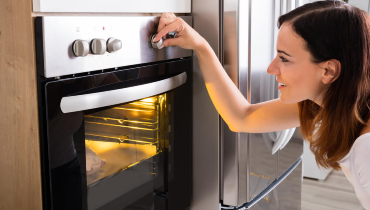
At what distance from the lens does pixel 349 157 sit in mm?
1023

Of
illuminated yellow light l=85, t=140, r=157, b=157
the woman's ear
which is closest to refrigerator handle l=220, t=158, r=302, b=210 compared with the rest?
illuminated yellow light l=85, t=140, r=157, b=157

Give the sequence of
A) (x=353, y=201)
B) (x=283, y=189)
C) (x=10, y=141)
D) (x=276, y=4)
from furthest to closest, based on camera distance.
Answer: (x=353, y=201)
(x=283, y=189)
(x=276, y=4)
(x=10, y=141)

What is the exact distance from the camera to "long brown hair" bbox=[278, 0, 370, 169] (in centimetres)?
93

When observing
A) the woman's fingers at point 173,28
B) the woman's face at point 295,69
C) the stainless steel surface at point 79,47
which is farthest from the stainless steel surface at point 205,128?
the stainless steel surface at point 79,47

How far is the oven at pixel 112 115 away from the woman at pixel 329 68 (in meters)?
0.11

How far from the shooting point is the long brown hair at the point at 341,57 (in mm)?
934

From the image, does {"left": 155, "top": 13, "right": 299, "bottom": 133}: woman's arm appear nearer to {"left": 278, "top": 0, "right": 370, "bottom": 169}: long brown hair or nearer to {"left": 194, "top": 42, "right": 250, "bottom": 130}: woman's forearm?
{"left": 194, "top": 42, "right": 250, "bottom": 130}: woman's forearm

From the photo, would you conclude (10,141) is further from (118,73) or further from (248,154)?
(248,154)

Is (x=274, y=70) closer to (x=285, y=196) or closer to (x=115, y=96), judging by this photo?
(x=115, y=96)

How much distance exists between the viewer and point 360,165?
3.10 ft

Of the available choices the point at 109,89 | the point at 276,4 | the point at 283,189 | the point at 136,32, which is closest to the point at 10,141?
the point at 109,89

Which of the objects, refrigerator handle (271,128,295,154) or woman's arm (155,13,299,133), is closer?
woman's arm (155,13,299,133)

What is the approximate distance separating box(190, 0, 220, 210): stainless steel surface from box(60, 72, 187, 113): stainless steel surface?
0.18 m

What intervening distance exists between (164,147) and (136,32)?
14.8 inches
